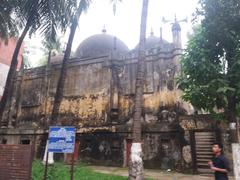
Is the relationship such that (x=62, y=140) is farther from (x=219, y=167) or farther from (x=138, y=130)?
Answer: (x=219, y=167)

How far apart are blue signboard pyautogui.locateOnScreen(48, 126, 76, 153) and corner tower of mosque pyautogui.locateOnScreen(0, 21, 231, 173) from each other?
845 centimetres

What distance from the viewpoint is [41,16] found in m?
14.2

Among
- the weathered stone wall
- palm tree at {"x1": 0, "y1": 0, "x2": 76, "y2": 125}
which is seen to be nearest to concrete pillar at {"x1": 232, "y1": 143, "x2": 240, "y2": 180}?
the weathered stone wall

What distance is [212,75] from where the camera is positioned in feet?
32.4

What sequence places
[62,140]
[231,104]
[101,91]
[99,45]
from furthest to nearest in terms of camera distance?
[99,45], [101,91], [231,104], [62,140]

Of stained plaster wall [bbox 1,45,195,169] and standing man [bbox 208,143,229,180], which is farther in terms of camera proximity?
stained plaster wall [bbox 1,45,195,169]

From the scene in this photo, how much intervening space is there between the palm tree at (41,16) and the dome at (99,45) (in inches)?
319

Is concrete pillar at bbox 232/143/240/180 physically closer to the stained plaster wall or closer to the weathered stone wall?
the stained plaster wall

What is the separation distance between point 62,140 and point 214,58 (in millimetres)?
5861

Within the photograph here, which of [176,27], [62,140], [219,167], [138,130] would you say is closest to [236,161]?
[219,167]

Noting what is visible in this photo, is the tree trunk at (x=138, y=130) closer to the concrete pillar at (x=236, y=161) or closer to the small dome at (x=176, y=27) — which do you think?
the concrete pillar at (x=236, y=161)

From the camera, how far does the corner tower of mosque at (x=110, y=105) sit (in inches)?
664

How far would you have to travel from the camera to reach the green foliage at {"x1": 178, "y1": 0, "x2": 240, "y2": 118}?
380 inches

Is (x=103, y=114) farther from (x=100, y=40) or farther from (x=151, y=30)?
(x=151, y=30)
